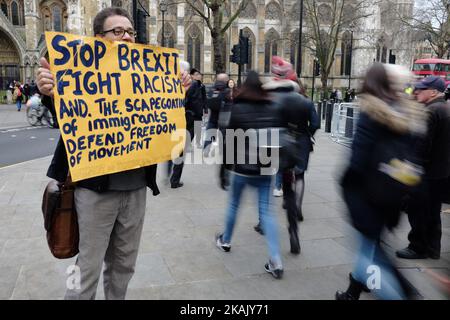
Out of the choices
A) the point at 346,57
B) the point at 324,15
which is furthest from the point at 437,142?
the point at 346,57

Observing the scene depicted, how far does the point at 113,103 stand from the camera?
2.54m

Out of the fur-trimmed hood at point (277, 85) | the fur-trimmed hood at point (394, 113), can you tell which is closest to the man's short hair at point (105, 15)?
the fur-trimmed hood at point (277, 85)

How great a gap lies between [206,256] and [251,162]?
1.16 metres

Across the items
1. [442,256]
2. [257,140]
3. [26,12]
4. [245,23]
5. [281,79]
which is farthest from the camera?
[245,23]

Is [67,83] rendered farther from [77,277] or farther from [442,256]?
[442,256]

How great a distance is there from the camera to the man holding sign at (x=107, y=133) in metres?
2.36

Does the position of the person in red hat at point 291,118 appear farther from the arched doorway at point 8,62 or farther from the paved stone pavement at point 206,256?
the arched doorway at point 8,62

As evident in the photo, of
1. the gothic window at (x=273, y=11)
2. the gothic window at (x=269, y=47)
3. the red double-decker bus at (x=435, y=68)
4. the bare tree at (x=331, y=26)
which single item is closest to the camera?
the bare tree at (x=331, y=26)

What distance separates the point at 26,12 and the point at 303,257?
4283cm

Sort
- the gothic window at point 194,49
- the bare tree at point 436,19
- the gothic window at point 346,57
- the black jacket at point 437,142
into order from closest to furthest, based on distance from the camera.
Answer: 1. the black jacket at point 437,142
2. the bare tree at point 436,19
3. the gothic window at point 194,49
4. the gothic window at point 346,57

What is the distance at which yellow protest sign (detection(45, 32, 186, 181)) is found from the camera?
2.35 metres

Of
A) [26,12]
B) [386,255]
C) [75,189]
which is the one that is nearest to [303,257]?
[386,255]

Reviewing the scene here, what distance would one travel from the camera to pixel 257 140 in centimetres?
360

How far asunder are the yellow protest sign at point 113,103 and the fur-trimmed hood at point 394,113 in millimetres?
1297
